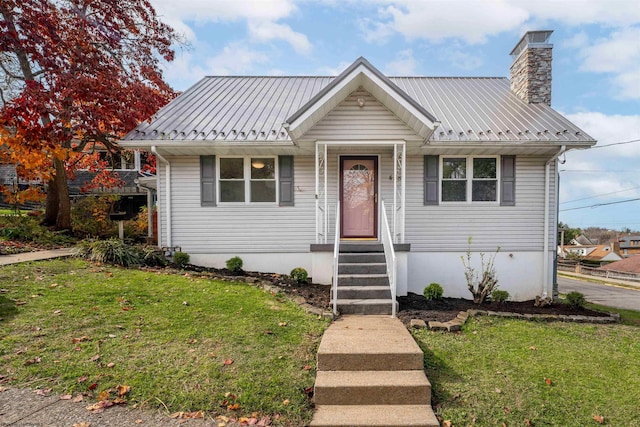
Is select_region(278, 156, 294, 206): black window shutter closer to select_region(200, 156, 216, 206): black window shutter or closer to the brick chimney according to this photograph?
select_region(200, 156, 216, 206): black window shutter

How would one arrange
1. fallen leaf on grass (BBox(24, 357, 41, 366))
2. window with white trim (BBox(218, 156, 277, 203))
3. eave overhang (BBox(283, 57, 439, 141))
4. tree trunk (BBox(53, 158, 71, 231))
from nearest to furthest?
1. fallen leaf on grass (BBox(24, 357, 41, 366))
2. eave overhang (BBox(283, 57, 439, 141))
3. window with white trim (BBox(218, 156, 277, 203))
4. tree trunk (BBox(53, 158, 71, 231))

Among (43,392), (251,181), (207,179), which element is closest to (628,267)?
(251,181)

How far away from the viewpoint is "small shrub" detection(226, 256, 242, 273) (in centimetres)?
798

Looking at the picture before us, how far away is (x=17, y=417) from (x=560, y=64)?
40.4 feet

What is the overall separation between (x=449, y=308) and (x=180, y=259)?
A: 19.7 ft

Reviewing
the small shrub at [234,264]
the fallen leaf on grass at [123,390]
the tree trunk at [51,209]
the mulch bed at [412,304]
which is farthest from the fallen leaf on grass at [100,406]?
the tree trunk at [51,209]

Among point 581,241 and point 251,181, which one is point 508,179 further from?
point 581,241

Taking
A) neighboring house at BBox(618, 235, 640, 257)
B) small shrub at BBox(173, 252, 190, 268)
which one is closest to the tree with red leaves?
small shrub at BBox(173, 252, 190, 268)

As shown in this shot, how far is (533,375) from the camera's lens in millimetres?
3891

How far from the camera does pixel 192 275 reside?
713 cm

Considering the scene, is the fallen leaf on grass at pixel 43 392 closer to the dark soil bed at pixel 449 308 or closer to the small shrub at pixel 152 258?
the dark soil bed at pixel 449 308

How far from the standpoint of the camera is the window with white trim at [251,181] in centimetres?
838

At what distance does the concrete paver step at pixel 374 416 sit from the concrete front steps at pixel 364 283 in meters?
2.23

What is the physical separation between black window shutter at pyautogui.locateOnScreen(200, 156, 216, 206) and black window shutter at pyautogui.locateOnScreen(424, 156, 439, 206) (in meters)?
5.20
